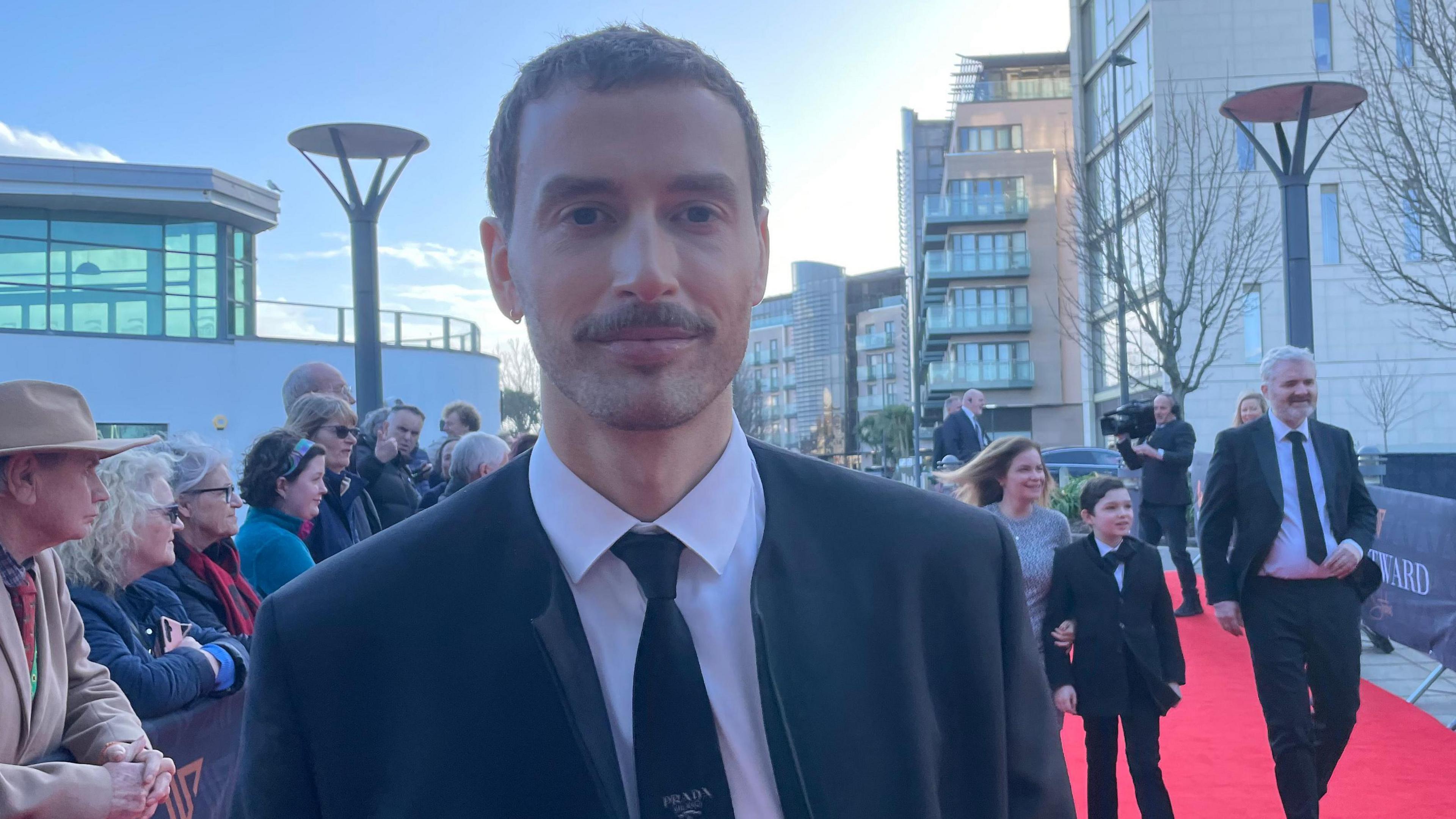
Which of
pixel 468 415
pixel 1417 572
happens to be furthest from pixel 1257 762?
pixel 468 415

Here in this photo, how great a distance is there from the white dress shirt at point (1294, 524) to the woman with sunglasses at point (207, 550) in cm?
442

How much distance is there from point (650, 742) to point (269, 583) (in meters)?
3.92

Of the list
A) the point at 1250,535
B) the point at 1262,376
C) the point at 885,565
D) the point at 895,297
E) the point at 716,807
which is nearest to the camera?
the point at 716,807

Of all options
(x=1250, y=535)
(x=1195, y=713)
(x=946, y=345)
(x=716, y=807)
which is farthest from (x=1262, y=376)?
(x=946, y=345)

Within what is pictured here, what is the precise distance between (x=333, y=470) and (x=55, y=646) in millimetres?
2837

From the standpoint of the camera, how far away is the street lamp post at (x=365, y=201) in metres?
10.0

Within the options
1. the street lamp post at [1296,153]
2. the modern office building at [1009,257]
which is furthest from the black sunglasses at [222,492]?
the modern office building at [1009,257]

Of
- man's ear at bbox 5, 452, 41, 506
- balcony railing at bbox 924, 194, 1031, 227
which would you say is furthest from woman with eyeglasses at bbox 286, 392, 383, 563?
balcony railing at bbox 924, 194, 1031, 227

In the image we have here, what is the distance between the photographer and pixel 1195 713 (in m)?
7.25

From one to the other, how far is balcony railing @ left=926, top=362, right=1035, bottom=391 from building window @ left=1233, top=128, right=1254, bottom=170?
78.5 ft

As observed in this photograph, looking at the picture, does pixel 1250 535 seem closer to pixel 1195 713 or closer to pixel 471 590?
pixel 1195 713

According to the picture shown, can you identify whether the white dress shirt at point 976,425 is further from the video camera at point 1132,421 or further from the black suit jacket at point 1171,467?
the video camera at point 1132,421

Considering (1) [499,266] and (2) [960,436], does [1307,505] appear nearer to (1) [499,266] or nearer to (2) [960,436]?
(1) [499,266]

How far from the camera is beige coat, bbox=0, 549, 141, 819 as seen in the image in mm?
2670
